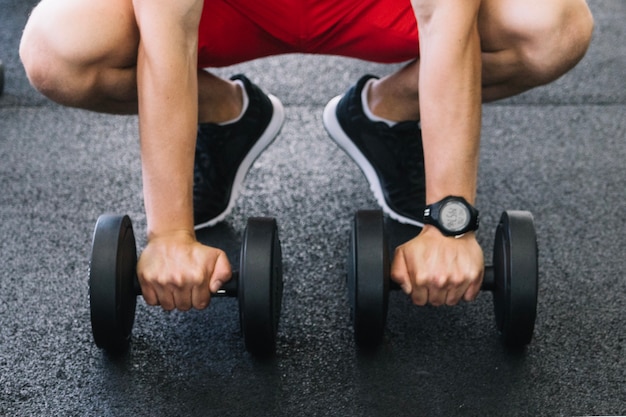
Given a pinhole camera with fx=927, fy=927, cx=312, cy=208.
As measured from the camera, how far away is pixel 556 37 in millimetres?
1355

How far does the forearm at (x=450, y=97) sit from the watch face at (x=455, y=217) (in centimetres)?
3

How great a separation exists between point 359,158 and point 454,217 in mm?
454

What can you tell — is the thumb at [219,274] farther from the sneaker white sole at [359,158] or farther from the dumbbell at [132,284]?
the sneaker white sole at [359,158]

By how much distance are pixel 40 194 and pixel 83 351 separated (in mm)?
468

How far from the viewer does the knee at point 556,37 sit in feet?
4.41

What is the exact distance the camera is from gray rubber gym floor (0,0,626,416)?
1190 millimetres

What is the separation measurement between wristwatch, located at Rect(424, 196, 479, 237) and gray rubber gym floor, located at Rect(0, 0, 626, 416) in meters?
0.20

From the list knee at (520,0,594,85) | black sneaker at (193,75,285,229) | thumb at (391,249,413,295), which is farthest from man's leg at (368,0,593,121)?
thumb at (391,249,413,295)

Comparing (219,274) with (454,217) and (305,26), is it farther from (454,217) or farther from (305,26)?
(305,26)

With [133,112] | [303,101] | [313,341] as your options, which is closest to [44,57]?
[133,112]

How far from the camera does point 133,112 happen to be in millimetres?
1491

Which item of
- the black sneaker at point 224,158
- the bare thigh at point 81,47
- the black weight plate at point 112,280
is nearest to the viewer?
the black weight plate at point 112,280

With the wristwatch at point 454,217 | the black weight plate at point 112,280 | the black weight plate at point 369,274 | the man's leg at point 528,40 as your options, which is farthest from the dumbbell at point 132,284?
the man's leg at point 528,40

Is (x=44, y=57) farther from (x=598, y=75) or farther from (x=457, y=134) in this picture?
(x=598, y=75)
